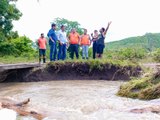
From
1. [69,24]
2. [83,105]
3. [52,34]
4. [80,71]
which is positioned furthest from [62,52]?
[69,24]

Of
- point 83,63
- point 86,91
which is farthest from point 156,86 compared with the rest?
point 83,63

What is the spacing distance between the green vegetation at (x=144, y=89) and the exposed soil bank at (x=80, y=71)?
237 inches

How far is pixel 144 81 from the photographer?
10.5 meters

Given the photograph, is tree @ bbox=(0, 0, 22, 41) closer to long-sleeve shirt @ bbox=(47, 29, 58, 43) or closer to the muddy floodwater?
long-sleeve shirt @ bbox=(47, 29, 58, 43)

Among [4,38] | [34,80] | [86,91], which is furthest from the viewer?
[4,38]

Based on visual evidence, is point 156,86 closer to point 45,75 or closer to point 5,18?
point 45,75

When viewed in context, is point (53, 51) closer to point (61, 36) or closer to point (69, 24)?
point (61, 36)

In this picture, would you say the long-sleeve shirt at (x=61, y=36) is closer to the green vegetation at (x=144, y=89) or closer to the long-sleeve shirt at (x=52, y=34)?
the long-sleeve shirt at (x=52, y=34)

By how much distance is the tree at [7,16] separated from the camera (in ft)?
86.4

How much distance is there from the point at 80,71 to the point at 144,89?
760 centimetres

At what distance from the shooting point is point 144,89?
10.1 meters

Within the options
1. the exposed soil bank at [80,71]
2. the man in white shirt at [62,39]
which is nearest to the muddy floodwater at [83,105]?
the exposed soil bank at [80,71]

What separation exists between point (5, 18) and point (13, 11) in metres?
0.71

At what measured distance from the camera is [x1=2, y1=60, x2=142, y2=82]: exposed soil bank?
672 inches
